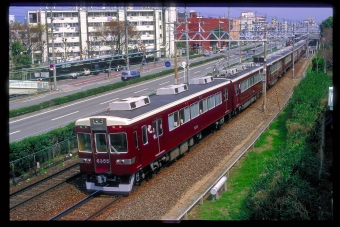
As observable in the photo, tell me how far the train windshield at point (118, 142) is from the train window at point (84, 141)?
57cm

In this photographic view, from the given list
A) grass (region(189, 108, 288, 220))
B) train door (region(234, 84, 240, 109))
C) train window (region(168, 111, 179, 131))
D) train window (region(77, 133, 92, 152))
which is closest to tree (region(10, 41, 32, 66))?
train door (region(234, 84, 240, 109))

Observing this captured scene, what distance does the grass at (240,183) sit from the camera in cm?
775

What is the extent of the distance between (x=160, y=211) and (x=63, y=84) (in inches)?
916

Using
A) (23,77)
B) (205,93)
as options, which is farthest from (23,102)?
(205,93)

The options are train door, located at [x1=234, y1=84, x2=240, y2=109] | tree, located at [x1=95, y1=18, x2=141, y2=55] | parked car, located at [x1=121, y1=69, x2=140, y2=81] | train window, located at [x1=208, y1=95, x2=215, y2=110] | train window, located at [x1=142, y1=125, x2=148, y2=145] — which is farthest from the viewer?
tree, located at [x1=95, y1=18, x2=141, y2=55]

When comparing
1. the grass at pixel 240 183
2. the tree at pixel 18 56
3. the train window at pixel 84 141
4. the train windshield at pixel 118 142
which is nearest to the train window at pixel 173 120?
the grass at pixel 240 183

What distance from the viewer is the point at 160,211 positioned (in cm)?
806

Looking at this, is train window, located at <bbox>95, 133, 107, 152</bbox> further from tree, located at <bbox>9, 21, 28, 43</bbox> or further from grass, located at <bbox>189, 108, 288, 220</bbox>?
tree, located at <bbox>9, 21, 28, 43</bbox>

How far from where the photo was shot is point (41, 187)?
1004 cm

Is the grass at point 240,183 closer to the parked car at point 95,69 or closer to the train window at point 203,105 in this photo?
the train window at point 203,105

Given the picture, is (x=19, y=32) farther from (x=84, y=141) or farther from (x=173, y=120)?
(x=84, y=141)

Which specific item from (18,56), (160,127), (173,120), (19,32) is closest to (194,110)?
(173,120)

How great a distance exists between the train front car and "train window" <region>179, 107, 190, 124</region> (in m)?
2.79

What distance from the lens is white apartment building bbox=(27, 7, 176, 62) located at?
36.5m
